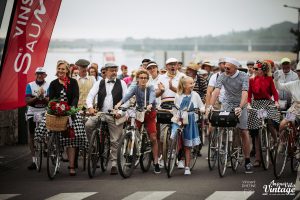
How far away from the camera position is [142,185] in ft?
38.5

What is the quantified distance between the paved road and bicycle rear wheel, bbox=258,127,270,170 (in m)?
0.17

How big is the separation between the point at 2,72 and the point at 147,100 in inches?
105

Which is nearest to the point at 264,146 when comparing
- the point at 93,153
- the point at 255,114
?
the point at 255,114

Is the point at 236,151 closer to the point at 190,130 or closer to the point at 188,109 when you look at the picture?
the point at 190,130

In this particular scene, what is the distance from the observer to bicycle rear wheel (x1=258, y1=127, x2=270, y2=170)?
13500 mm

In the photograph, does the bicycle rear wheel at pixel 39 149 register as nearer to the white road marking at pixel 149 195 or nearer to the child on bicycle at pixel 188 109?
the child on bicycle at pixel 188 109

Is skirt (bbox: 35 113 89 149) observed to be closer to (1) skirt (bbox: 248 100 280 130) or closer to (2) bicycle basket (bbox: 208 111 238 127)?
(2) bicycle basket (bbox: 208 111 238 127)

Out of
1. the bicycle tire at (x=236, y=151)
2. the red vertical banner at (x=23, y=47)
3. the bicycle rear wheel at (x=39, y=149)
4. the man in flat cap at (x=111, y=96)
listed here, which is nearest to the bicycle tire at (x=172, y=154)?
the bicycle tire at (x=236, y=151)

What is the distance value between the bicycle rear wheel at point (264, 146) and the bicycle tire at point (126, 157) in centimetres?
248

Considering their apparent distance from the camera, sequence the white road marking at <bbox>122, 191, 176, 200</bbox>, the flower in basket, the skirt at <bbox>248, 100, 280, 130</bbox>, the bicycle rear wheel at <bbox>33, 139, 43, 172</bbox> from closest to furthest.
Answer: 1. the white road marking at <bbox>122, 191, 176, 200</bbox>
2. the flower in basket
3. the bicycle rear wheel at <bbox>33, 139, 43, 172</bbox>
4. the skirt at <bbox>248, 100, 280, 130</bbox>

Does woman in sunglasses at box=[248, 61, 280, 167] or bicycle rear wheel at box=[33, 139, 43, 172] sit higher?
woman in sunglasses at box=[248, 61, 280, 167]

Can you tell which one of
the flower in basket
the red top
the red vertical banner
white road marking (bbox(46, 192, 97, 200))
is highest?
the red vertical banner

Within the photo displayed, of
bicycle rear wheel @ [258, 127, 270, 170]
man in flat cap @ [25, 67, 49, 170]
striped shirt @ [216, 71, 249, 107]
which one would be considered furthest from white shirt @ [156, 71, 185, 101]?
man in flat cap @ [25, 67, 49, 170]

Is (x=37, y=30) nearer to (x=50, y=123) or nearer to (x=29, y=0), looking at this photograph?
(x=29, y=0)
